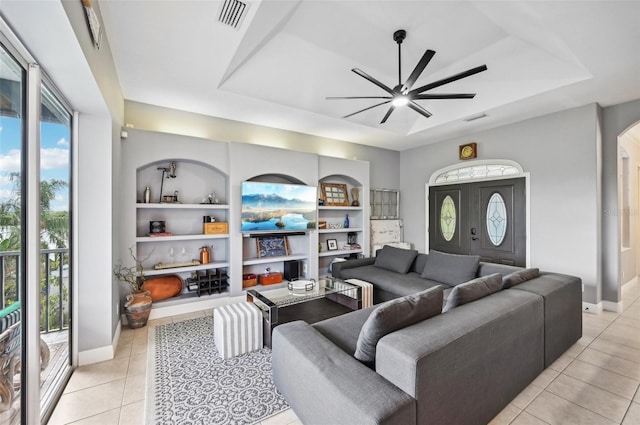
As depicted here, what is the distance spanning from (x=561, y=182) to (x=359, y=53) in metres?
3.67

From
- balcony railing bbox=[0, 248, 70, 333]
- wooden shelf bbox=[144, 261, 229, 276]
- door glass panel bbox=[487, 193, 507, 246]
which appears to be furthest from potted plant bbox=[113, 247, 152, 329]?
door glass panel bbox=[487, 193, 507, 246]

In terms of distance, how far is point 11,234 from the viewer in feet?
5.19

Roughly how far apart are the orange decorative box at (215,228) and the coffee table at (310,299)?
1208 millimetres

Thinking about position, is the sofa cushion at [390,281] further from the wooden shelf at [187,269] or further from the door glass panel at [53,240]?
the door glass panel at [53,240]

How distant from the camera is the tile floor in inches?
77.1

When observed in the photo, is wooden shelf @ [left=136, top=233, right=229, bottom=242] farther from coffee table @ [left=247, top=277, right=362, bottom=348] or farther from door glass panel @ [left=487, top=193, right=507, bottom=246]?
door glass panel @ [left=487, top=193, right=507, bottom=246]

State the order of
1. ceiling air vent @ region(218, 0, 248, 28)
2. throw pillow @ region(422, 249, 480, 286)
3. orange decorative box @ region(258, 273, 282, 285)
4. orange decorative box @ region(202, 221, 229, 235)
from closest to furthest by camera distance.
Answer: ceiling air vent @ region(218, 0, 248, 28) < throw pillow @ region(422, 249, 480, 286) < orange decorative box @ region(202, 221, 229, 235) < orange decorative box @ region(258, 273, 282, 285)

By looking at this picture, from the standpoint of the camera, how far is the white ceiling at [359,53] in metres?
2.46

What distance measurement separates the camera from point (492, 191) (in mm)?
5133

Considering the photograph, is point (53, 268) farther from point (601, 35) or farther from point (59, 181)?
point (601, 35)

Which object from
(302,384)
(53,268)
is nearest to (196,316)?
(53,268)

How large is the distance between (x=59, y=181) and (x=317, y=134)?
4.17 metres

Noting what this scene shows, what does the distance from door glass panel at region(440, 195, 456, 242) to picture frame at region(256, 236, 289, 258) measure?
11.0 feet

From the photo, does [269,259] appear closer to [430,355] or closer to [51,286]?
[51,286]
